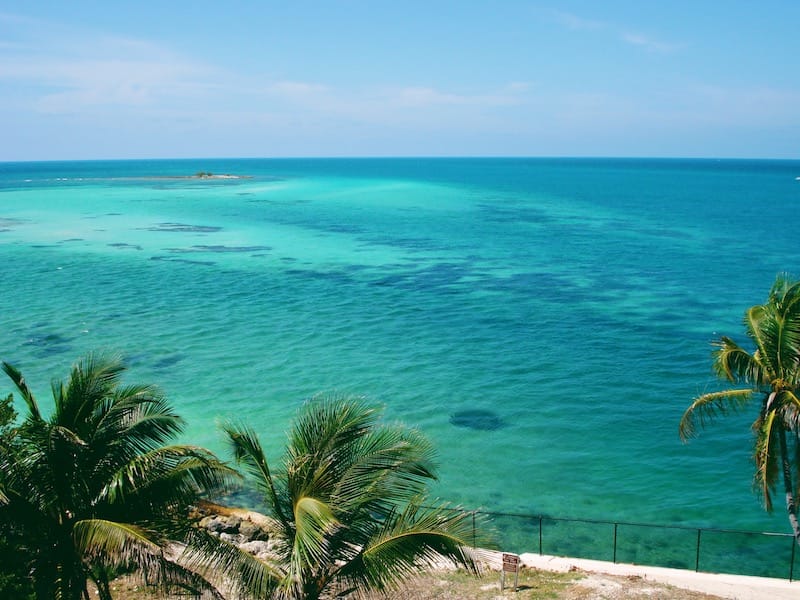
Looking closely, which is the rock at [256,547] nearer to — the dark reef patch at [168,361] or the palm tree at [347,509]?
the palm tree at [347,509]

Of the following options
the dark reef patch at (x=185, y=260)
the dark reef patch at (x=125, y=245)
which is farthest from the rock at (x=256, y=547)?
the dark reef patch at (x=125, y=245)

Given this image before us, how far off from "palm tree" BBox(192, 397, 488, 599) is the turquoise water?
14224mm

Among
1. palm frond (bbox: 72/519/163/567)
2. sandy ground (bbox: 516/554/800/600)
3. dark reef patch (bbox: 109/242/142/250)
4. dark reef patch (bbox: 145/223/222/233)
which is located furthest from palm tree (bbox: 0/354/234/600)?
dark reef patch (bbox: 145/223/222/233)

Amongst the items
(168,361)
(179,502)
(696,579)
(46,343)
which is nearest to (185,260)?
(46,343)

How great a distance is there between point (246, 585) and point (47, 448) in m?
4.05

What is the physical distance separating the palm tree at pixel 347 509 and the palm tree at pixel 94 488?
0.92m

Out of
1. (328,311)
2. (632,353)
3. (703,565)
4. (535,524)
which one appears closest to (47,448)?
(535,524)

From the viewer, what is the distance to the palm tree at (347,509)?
11625 mm

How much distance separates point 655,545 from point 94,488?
17704mm

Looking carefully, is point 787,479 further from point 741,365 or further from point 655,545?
point 655,545

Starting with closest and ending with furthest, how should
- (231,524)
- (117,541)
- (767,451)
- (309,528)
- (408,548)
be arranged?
(309,528) → (117,541) → (408,548) → (767,451) → (231,524)

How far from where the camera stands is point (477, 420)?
1300 inches

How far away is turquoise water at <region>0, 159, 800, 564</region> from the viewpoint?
28859 millimetres

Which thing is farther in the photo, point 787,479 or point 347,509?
point 787,479
